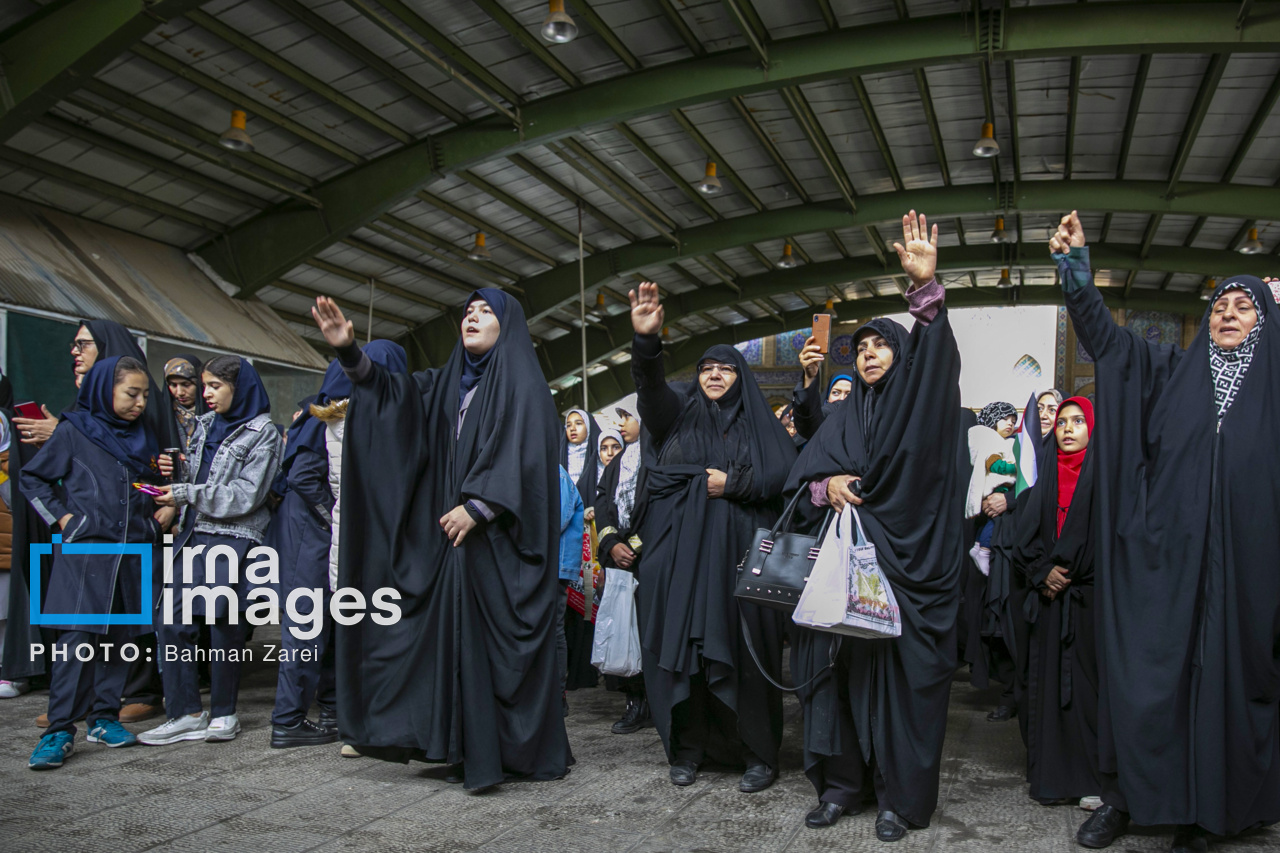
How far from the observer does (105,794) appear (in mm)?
3084

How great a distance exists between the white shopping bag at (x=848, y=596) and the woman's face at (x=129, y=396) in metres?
2.75

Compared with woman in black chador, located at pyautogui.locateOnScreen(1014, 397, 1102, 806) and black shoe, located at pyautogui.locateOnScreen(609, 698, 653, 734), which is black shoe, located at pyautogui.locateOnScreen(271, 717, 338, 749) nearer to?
black shoe, located at pyautogui.locateOnScreen(609, 698, 653, 734)

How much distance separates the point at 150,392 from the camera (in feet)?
13.3

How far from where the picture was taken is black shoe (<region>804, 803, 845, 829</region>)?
9.32 ft

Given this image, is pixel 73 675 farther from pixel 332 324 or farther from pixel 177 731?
pixel 332 324

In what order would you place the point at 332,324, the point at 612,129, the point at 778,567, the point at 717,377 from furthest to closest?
the point at 612,129 < the point at 717,377 < the point at 332,324 < the point at 778,567

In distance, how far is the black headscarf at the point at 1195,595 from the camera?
8.46 feet

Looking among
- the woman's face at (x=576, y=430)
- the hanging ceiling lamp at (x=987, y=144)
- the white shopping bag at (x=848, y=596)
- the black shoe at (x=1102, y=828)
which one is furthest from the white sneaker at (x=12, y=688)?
the hanging ceiling lamp at (x=987, y=144)

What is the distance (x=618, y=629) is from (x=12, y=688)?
3.08 meters

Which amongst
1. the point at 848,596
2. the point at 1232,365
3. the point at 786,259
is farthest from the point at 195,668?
the point at 786,259

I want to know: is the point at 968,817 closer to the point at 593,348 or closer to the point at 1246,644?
the point at 1246,644

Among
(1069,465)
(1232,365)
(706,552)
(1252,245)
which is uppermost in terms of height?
(1252,245)

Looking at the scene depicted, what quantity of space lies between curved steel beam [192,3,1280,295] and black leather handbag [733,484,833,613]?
7122mm

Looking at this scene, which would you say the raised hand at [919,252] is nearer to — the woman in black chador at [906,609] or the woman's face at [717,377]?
the woman in black chador at [906,609]
